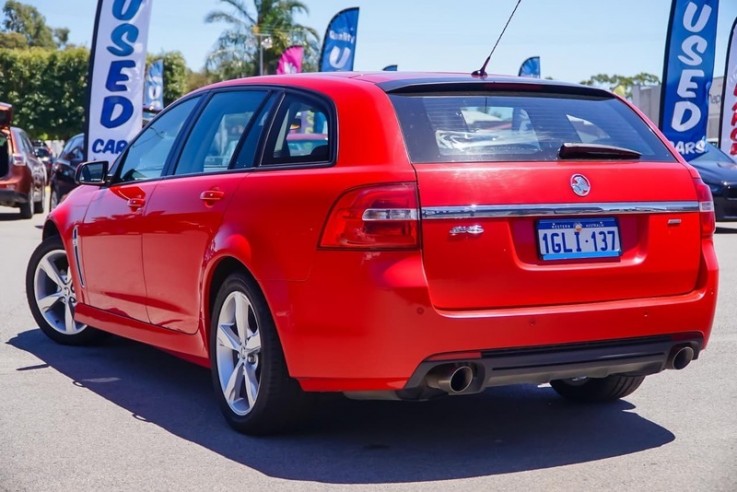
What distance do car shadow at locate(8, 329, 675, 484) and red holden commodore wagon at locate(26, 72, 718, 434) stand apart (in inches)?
8.9

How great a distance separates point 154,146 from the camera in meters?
6.43

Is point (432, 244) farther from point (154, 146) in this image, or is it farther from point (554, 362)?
point (154, 146)

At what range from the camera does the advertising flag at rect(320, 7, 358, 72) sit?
30.7 meters

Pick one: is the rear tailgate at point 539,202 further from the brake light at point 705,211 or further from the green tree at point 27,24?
the green tree at point 27,24

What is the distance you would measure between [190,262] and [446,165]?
5.11 feet

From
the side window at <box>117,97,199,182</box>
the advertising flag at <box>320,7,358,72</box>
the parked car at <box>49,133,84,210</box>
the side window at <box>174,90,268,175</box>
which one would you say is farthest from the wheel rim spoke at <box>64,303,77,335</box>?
the advertising flag at <box>320,7,358,72</box>

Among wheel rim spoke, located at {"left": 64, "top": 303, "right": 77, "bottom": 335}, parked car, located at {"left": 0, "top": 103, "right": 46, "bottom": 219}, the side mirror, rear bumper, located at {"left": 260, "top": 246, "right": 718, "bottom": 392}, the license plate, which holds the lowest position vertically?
parked car, located at {"left": 0, "top": 103, "right": 46, "bottom": 219}

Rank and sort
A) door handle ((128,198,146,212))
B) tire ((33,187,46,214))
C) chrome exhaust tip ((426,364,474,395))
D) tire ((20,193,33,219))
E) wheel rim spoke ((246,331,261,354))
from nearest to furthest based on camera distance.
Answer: chrome exhaust tip ((426,364,474,395)) < wheel rim spoke ((246,331,261,354)) < door handle ((128,198,146,212)) < tire ((20,193,33,219)) < tire ((33,187,46,214))

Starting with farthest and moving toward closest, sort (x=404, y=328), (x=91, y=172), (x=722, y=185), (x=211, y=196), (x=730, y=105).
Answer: (x=730, y=105) < (x=722, y=185) < (x=91, y=172) < (x=211, y=196) < (x=404, y=328)

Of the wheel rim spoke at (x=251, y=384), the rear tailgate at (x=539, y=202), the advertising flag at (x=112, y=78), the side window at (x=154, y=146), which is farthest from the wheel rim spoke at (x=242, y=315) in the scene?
the advertising flag at (x=112, y=78)

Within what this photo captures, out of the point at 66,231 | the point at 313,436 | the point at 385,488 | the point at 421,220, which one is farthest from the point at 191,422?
the point at 66,231

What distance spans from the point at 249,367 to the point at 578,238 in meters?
1.57

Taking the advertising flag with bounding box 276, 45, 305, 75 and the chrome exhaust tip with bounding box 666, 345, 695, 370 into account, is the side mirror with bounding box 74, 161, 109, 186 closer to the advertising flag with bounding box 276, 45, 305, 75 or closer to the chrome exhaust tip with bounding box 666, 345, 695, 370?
the chrome exhaust tip with bounding box 666, 345, 695, 370

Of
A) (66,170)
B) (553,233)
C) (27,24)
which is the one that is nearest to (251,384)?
(553,233)
